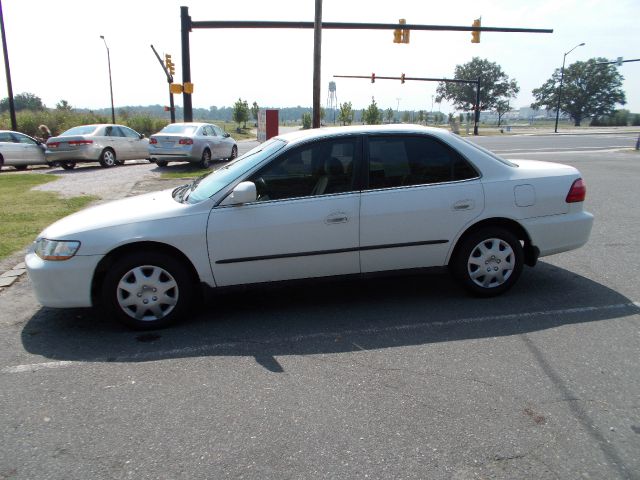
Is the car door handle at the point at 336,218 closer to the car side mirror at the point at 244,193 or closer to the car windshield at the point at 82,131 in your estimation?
the car side mirror at the point at 244,193

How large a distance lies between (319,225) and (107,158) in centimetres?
1610

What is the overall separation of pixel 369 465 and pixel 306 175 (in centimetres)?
259

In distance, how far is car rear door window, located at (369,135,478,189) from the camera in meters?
4.57

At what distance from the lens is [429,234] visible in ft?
15.0

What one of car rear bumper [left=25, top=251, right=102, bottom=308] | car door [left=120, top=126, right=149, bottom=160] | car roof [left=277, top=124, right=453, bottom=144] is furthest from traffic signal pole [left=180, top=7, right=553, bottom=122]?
car rear bumper [left=25, top=251, right=102, bottom=308]

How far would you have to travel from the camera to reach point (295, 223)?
430cm

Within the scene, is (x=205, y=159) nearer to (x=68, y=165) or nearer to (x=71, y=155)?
(x=71, y=155)

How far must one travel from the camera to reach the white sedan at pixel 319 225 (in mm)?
4176

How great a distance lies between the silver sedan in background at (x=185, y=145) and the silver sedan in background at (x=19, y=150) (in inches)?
186

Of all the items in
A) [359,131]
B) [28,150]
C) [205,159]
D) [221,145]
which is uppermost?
[359,131]

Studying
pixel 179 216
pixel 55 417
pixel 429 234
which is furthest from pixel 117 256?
pixel 429 234

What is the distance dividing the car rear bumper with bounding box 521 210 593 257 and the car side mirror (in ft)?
8.22

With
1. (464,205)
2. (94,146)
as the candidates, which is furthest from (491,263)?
(94,146)

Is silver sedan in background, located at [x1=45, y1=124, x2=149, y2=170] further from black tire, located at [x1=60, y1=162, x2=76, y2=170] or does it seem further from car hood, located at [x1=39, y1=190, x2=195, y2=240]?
car hood, located at [x1=39, y1=190, x2=195, y2=240]
